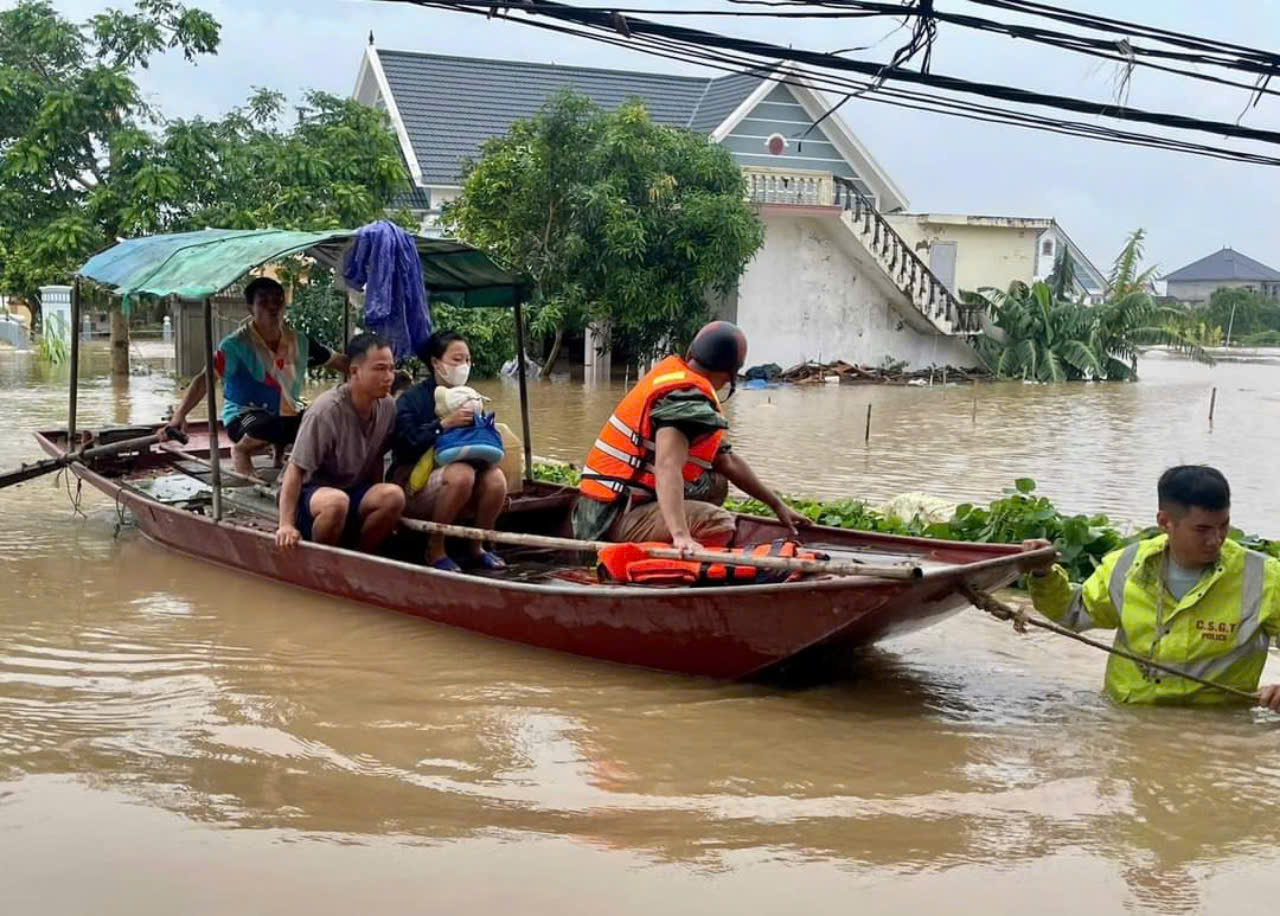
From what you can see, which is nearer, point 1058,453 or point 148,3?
point 1058,453

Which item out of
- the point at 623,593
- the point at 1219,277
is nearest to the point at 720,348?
the point at 623,593

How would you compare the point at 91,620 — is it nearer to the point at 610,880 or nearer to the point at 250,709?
the point at 250,709

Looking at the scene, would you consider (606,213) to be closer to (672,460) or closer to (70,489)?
(70,489)

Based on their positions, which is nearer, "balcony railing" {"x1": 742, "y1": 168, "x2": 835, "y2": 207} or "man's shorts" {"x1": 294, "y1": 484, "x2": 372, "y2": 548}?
"man's shorts" {"x1": 294, "y1": 484, "x2": 372, "y2": 548}

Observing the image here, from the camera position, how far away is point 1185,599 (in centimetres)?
416

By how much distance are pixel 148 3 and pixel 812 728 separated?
15.2m

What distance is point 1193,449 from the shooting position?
13922 mm

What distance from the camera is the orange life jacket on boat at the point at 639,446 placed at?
4.88m

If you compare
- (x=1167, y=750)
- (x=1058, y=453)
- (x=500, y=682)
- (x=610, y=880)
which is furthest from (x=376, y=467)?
(x=1058, y=453)

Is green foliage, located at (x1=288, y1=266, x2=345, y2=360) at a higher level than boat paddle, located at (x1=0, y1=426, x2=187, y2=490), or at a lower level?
higher

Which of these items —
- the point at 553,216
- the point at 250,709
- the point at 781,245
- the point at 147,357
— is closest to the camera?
the point at 250,709

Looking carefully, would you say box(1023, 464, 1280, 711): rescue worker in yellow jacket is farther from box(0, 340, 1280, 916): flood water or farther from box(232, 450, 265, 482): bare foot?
box(232, 450, 265, 482): bare foot

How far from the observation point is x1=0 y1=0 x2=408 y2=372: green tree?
15336 mm

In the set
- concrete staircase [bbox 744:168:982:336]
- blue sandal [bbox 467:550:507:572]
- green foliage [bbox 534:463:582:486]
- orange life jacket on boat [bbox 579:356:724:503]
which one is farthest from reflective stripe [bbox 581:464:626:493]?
concrete staircase [bbox 744:168:982:336]
